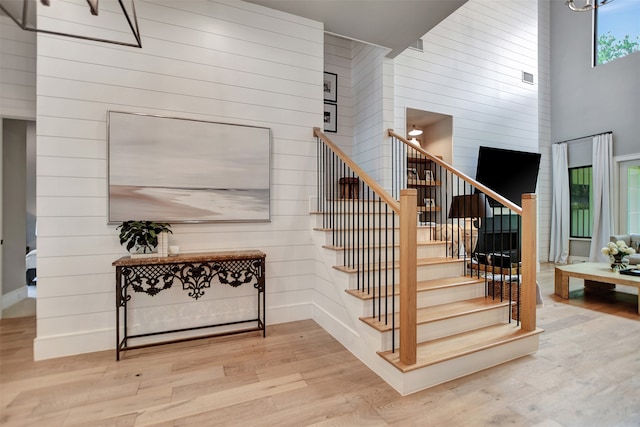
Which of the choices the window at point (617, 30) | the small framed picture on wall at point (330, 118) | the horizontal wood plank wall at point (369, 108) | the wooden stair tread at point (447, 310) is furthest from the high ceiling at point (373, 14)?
the window at point (617, 30)

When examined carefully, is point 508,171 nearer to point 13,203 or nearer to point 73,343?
point 73,343

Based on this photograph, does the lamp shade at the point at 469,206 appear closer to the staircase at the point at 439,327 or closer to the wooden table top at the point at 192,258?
the staircase at the point at 439,327

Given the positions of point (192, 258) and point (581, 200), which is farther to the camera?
point (581, 200)

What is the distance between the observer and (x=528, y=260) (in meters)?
2.60

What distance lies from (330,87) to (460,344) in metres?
3.95

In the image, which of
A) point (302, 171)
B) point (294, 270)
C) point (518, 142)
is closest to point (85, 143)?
point (302, 171)

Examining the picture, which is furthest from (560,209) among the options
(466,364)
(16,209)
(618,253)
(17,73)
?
(16,209)

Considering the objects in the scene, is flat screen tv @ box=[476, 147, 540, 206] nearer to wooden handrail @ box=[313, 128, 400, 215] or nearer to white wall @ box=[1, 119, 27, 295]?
wooden handrail @ box=[313, 128, 400, 215]

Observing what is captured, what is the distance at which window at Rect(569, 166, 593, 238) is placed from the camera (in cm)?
680

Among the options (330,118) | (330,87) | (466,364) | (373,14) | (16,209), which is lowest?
(466,364)

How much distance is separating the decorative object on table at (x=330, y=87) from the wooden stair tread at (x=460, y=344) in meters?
3.72

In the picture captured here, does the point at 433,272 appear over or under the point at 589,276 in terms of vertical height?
over

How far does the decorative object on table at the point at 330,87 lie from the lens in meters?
4.73

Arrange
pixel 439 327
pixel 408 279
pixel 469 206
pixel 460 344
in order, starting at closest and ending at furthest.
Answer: pixel 408 279, pixel 460 344, pixel 439 327, pixel 469 206
